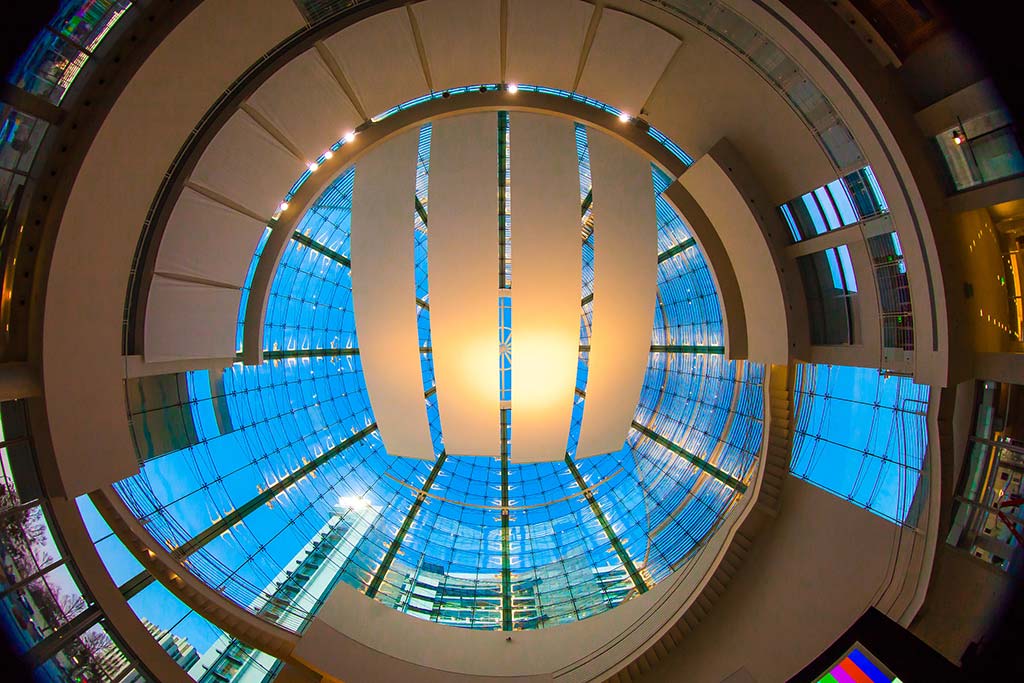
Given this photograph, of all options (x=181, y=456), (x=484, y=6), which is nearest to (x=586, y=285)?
(x=484, y=6)

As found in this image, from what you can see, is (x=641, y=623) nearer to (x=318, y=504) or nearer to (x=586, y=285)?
(x=318, y=504)

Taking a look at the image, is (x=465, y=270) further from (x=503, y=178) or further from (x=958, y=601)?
(x=958, y=601)

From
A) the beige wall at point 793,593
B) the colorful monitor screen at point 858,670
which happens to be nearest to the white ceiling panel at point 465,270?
the beige wall at point 793,593

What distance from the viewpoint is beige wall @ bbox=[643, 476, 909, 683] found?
873cm

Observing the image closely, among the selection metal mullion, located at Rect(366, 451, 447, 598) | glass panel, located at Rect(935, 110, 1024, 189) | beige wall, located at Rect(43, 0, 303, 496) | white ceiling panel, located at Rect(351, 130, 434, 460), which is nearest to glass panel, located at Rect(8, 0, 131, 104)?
beige wall, located at Rect(43, 0, 303, 496)

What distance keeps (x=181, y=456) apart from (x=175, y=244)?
22.7ft

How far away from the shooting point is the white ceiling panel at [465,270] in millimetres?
12781

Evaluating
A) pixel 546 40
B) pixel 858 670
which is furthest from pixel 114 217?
pixel 858 670

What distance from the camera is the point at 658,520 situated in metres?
16.1

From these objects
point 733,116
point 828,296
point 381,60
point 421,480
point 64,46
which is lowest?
point 421,480

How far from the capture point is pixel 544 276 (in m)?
13.8

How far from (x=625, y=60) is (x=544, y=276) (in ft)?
21.0

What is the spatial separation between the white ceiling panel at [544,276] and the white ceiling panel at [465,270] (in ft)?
2.68

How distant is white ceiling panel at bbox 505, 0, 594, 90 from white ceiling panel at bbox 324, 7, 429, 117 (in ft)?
7.13
